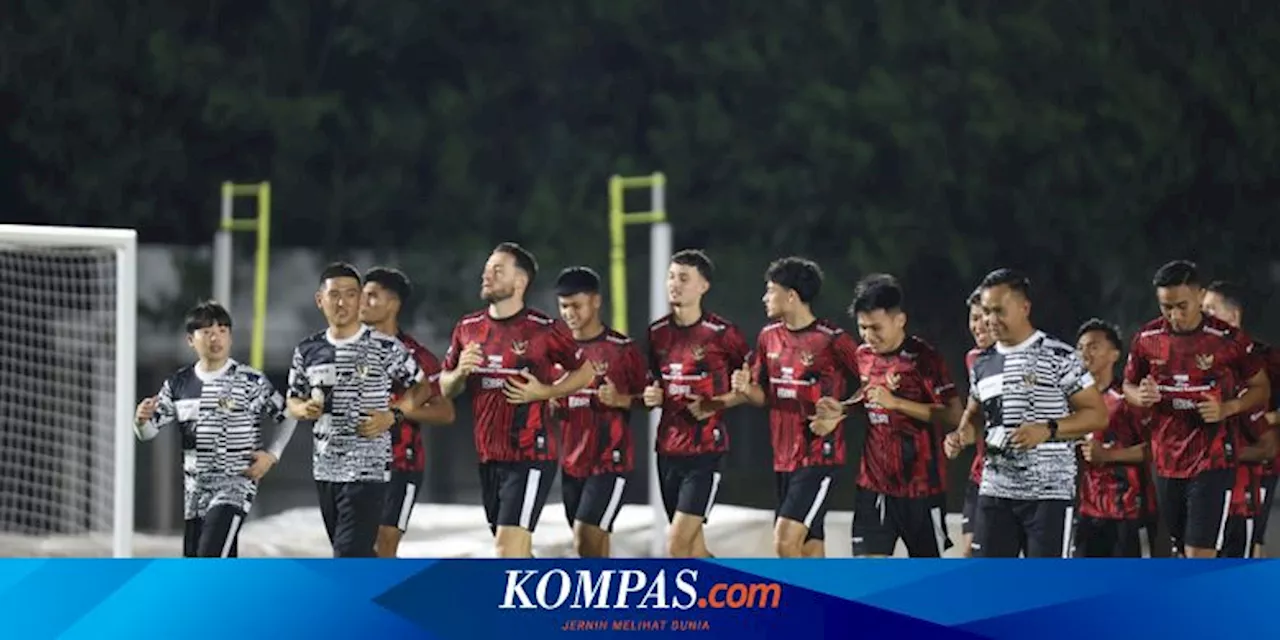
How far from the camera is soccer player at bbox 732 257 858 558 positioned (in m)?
8.37

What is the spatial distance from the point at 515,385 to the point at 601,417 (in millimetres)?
488

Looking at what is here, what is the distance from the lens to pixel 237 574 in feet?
25.2

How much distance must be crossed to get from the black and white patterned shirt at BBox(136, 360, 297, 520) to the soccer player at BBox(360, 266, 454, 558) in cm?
54

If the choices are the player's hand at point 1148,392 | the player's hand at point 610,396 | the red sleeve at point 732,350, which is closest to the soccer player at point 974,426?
the player's hand at point 1148,392

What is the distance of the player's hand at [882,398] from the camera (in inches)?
323

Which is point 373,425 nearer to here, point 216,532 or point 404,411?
point 404,411

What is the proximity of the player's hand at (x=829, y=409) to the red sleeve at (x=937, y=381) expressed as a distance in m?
0.35

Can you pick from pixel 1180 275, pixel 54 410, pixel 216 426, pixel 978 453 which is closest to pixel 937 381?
pixel 978 453

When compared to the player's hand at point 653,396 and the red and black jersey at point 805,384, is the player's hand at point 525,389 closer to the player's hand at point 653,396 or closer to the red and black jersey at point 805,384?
the player's hand at point 653,396

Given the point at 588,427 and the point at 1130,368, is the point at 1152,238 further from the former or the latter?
the point at 588,427

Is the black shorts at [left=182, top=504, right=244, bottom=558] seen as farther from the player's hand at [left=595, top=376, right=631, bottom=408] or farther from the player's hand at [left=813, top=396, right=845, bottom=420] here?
the player's hand at [left=813, top=396, right=845, bottom=420]

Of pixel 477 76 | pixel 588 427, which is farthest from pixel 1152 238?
pixel 588 427

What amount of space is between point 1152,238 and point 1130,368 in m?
5.50

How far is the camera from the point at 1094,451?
338 inches
